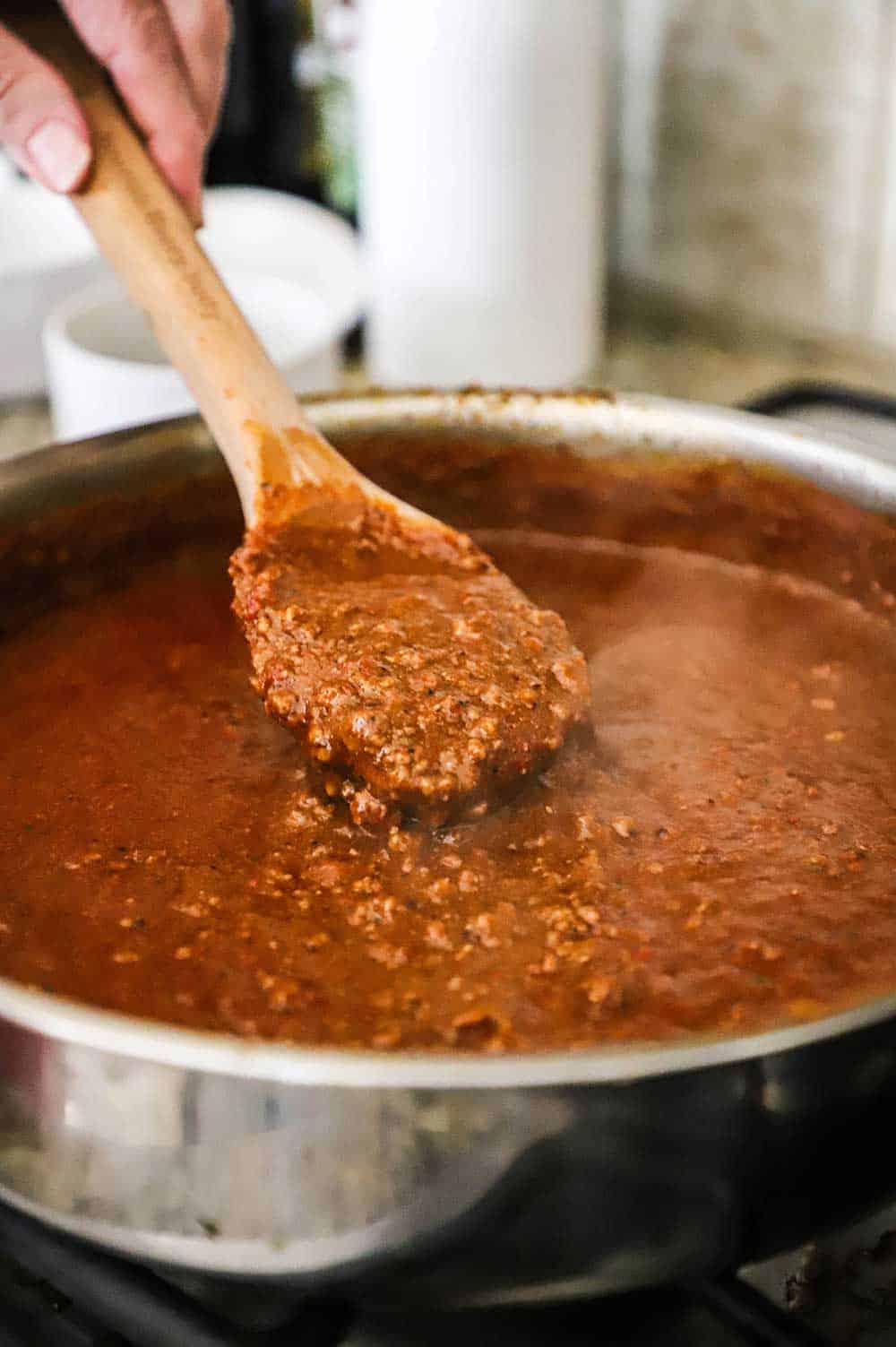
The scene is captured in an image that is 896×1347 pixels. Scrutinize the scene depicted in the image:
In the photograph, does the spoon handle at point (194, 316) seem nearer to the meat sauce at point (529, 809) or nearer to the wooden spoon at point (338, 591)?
the wooden spoon at point (338, 591)

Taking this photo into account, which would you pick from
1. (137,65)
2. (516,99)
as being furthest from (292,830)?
(516,99)

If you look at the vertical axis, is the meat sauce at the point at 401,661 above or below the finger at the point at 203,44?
below

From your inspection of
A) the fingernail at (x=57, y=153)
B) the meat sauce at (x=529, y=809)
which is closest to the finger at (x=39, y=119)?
the fingernail at (x=57, y=153)

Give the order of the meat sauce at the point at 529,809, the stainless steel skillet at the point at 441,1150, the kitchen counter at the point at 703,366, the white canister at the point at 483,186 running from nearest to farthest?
the stainless steel skillet at the point at 441,1150
the meat sauce at the point at 529,809
the white canister at the point at 483,186
the kitchen counter at the point at 703,366

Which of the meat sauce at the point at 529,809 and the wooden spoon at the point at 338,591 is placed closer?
the meat sauce at the point at 529,809

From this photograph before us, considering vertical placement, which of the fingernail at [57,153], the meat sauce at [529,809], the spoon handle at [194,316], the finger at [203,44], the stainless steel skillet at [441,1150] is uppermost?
the finger at [203,44]

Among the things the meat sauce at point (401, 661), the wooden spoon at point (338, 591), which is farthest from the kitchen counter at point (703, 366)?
the meat sauce at point (401, 661)

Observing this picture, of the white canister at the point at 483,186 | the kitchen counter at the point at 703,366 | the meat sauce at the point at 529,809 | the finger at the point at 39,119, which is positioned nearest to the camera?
the meat sauce at the point at 529,809
